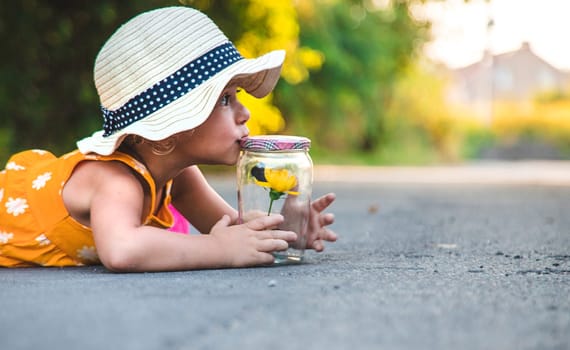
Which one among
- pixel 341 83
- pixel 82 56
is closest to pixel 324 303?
pixel 82 56

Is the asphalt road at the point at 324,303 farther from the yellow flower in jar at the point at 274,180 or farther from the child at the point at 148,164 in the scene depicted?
the yellow flower in jar at the point at 274,180

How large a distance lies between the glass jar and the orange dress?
30 cm

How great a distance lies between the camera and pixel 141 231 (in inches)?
89.4

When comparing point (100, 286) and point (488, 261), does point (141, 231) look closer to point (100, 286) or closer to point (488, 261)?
point (100, 286)

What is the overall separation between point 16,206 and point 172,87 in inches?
27.0

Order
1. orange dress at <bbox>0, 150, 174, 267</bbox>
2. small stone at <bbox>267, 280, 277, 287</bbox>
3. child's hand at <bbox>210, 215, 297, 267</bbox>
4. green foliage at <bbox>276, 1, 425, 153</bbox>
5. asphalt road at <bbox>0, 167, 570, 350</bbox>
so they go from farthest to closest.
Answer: green foliage at <bbox>276, 1, 425, 153</bbox>
orange dress at <bbox>0, 150, 174, 267</bbox>
child's hand at <bbox>210, 215, 297, 267</bbox>
small stone at <bbox>267, 280, 277, 287</bbox>
asphalt road at <bbox>0, 167, 570, 350</bbox>

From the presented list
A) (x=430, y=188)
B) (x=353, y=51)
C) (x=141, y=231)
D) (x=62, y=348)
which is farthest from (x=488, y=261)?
(x=353, y=51)

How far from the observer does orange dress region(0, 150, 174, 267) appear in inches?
101

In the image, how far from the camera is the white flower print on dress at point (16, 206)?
264 centimetres

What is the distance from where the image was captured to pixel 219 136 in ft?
8.22

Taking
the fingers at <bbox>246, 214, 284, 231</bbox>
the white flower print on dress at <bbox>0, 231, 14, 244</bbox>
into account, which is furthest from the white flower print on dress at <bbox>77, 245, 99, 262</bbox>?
the fingers at <bbox>246, 214, 284, 231</bbox>

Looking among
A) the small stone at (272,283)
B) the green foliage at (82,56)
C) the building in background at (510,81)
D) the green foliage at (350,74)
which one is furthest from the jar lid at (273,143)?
the building in background at (510,81)

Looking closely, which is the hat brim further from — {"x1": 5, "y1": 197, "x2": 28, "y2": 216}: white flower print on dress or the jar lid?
{"x1": 5, "y1": 197, "x2": 28, "y2": 216}: white flower print on dress

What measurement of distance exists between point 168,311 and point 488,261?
1.32m
